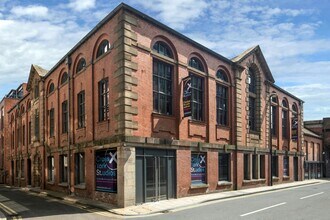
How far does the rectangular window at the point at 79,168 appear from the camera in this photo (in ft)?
76.7

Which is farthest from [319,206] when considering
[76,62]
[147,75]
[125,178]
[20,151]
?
[20,151]

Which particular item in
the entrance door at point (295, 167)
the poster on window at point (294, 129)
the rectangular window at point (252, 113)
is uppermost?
the rectangular window at point (252, 113)

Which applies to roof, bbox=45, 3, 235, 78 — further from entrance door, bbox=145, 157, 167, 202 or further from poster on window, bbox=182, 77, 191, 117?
entrance door, bbox=145, 157, 167, 202

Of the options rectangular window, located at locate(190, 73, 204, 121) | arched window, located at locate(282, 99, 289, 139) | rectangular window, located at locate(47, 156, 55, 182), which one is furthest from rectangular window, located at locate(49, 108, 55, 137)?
arched window, located at locate(282, 99, 289, 139)

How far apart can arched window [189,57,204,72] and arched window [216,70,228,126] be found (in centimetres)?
229

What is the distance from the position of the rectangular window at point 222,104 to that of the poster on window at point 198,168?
11.8ft

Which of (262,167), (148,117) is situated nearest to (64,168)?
(148,117)

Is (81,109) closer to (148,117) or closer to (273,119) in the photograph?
(148,117)

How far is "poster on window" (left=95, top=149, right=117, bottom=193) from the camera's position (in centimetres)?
1858

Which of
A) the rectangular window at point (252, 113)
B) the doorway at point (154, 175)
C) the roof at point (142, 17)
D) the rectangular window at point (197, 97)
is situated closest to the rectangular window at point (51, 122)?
the roof at point (142, 17)

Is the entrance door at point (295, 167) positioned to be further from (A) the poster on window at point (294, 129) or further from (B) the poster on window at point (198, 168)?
(B) the poster on window at point (198, 168)

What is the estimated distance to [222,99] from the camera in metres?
26.8

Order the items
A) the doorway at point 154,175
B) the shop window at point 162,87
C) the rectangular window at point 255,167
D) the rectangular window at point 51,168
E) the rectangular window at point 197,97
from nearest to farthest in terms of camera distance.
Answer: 1. the doorway at point 154,175
2. the shop window at point 162,87
3. the rectangular window at point 197,97
4. the rectangular window at point 51,168
5. the rectangular window at point 255,167

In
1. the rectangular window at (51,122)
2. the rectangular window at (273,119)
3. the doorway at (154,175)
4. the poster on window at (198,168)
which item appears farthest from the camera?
the rectangular window at (273,119)
